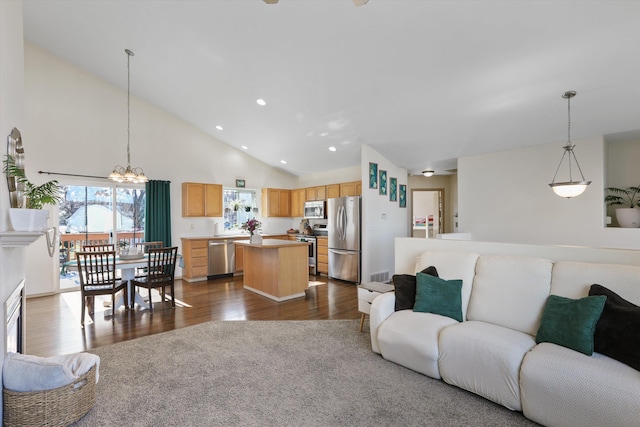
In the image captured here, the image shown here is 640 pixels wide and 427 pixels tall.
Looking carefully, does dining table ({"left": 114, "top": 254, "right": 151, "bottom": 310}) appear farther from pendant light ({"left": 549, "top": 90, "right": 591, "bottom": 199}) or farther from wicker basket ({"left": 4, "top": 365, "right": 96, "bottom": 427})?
pendant light ({"left": 549, "top": 90, "right": 591, "bottom": 199})

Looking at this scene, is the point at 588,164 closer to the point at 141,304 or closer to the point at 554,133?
the point at 554,133

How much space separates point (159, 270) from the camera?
4.23 metres

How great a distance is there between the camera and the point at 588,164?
4582mm

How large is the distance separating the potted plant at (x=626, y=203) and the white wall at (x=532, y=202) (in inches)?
7.3

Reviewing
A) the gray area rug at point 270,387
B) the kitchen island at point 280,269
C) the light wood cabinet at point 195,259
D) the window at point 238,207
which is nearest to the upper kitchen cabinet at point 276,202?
the window at point 238,207

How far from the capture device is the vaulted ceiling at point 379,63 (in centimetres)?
281

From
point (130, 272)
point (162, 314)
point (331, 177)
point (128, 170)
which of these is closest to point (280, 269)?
point (162, 314)

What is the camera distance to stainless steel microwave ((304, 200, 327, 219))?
718cm

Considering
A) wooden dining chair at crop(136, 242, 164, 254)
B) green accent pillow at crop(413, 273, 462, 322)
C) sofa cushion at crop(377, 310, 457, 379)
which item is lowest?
sofa cushion at crop(377, 310, 457, 379)

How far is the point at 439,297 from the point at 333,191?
4621mm

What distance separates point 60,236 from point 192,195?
7.97 ft

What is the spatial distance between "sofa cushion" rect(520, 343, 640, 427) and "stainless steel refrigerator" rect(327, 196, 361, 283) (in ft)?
13.3

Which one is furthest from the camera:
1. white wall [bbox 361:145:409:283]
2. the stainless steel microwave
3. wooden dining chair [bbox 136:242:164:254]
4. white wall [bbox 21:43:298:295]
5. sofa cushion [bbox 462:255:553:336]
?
the stainless steel microwave

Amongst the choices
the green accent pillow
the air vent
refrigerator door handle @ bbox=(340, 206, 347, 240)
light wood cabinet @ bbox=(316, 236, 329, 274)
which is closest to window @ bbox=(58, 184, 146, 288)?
light wood cabinet @ bbox=(316, 236, 329, 274)
